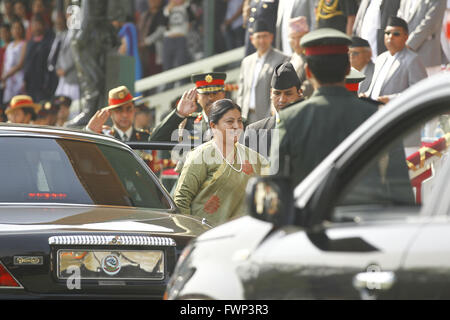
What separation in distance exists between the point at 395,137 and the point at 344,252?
43cm

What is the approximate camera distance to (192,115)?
10.2 metres

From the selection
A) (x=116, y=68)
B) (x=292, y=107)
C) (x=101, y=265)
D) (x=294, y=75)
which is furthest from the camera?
(x=116, y=68)

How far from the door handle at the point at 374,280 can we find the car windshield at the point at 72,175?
3138 mm

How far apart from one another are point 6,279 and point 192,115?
17.3 ft

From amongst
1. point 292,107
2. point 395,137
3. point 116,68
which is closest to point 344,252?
point 395,137

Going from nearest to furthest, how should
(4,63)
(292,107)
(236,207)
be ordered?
1. (292,107)
2. (236,207)
3. (4,63)

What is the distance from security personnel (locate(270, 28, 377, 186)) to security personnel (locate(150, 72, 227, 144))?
480 cm

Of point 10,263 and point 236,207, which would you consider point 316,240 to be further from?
point 236,207

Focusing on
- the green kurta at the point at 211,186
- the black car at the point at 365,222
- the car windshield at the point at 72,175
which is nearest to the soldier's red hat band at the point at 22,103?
the green kurta at the point at 211,186

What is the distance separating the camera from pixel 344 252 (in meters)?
3.24

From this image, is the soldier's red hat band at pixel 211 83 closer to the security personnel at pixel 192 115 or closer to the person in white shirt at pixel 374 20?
the security personnel at pixel 192 115

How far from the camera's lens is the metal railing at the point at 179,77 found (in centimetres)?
1625

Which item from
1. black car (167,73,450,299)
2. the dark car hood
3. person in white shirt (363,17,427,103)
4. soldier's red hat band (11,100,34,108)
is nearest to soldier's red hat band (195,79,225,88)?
person in white shirt (363,17,427,103)

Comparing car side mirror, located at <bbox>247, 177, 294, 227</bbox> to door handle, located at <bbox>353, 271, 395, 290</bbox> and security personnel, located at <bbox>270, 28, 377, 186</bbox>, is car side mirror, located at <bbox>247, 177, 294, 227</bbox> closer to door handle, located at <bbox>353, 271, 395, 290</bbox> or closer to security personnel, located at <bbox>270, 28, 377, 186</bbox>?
door handle, located at <bbox>353, 271, 395, 290</bbox>
